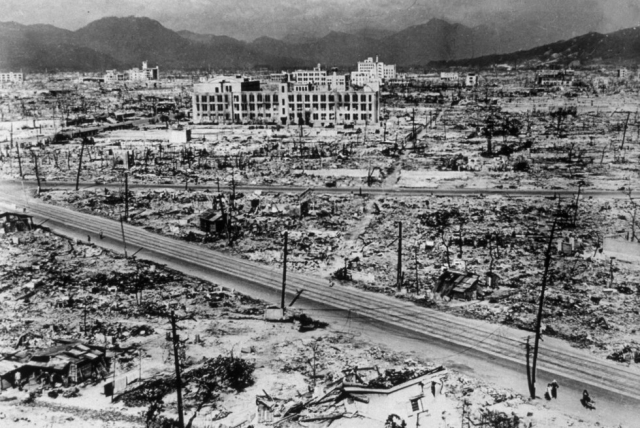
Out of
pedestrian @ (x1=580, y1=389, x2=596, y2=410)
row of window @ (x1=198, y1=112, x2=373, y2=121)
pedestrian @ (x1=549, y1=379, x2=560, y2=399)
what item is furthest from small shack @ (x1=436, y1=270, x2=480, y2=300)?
row of window @ (x1=198, y1=112, x2=373, y2=121)

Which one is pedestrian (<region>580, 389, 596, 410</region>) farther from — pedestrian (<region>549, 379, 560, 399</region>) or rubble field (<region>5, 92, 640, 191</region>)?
rubble field (<region>5, 92, 640, 191</region>)

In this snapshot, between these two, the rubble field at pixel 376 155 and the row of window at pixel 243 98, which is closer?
the rubble field at pixel 376 155

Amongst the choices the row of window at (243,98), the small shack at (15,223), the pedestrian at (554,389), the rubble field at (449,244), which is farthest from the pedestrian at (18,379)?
the row of window at (243,98)

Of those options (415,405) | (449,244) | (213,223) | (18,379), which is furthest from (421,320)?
(213,223)

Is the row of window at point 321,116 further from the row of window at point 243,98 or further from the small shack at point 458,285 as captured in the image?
the small shack at point 458,285

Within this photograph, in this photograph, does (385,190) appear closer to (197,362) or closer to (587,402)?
(197,362)

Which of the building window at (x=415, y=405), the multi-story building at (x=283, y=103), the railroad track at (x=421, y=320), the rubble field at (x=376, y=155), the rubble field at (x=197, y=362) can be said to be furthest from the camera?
the multi-story building at (x=283, y=103)
